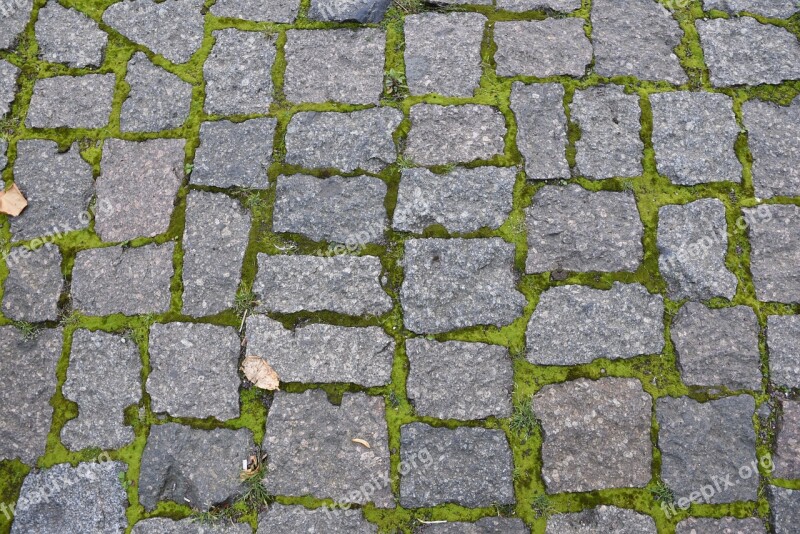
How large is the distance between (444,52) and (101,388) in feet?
7.79

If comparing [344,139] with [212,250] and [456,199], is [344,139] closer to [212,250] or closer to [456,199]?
[456,199]

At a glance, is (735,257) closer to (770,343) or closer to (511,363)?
(770,343)

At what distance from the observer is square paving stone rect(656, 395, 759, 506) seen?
271 centimetres

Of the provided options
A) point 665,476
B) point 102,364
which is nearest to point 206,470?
point 102,364

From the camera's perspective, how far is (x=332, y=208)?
306cm

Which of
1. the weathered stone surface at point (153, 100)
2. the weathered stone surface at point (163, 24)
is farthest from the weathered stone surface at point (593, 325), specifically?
the weathered stone surface at point (163, 24)

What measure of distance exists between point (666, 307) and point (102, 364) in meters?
2.61

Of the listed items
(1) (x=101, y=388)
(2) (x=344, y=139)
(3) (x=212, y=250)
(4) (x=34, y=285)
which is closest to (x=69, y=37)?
(4) (x=34, y=285)

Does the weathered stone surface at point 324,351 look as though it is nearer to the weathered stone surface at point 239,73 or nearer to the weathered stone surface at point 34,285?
the weathered stone surface at point 34,285

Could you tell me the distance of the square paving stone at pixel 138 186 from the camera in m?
3.09

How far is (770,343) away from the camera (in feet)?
9.43

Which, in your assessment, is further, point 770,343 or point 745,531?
point 770,343

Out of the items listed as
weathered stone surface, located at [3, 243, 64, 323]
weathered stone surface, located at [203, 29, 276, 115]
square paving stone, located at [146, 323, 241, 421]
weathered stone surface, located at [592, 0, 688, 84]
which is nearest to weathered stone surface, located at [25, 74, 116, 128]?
weathered stone surface, located at [203, 29, 276, 115]

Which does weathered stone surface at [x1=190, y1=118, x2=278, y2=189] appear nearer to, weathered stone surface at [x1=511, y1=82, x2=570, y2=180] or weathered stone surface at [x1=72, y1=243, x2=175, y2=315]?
weathered stone surface at [x1=72, y1=243, x2=175, y2=315]
